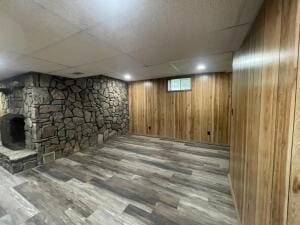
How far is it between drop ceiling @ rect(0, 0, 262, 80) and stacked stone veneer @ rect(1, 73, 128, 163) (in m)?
1.15

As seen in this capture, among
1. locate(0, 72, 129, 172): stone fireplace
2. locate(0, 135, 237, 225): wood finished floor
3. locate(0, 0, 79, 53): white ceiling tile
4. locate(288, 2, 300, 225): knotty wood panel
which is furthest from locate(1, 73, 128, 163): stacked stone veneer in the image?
locate(288, 2, 300, 225): knotty wood panel

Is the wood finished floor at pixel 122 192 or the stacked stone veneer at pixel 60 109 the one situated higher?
the stacked stone veneer at pixel 60 109

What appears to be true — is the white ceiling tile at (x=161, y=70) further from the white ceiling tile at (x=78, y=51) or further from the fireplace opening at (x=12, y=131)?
the fireplace opening at (x=12, y=131)

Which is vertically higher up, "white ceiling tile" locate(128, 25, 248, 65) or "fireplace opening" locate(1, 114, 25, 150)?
"white ceiling tile" locate(128, 25, 248, 65)

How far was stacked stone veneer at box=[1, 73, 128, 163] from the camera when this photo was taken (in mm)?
3090

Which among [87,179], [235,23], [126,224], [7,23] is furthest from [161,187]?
[7,23]

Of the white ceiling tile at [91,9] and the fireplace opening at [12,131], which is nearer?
the white ceiling tile at [91,9]

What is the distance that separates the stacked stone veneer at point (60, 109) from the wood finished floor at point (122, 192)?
542 mm

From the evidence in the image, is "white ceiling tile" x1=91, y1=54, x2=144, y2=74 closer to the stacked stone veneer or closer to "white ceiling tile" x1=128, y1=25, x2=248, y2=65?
"white ceiling tile" x1=128, y1=25, x2=248, y2=65

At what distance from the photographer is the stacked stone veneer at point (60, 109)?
309 cm

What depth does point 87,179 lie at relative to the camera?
2.44 metres

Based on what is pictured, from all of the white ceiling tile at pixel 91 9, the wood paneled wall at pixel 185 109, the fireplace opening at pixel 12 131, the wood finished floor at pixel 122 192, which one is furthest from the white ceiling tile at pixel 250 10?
the fireplace opening at pixel 12 131

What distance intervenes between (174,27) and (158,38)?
28 centimetres

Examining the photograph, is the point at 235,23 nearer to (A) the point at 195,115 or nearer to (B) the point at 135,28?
(B) the point at 135,28
